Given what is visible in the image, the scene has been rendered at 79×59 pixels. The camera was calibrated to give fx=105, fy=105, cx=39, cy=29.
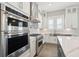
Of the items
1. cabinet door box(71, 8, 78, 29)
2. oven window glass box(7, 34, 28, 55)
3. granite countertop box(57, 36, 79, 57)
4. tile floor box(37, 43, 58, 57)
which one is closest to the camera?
granite countertop box(57, 36, 79, 57)

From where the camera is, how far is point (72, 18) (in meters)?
6.13

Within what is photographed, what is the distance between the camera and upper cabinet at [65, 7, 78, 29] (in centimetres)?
601

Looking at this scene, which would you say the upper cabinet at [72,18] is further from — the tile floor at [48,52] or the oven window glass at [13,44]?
the oven window glass at [13,44]

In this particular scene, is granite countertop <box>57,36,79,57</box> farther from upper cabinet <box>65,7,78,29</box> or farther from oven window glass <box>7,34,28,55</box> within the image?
upper cabinet <box>65,7,78,29</box>

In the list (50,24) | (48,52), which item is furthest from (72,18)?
(48,52)

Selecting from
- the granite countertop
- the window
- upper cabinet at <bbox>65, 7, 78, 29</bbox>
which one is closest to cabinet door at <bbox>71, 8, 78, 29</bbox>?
upper cabinet at <bbox>65, 7, 78, 29</bbox>

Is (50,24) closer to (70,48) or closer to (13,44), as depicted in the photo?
(13,44)

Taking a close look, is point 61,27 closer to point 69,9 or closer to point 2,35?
point 69,9

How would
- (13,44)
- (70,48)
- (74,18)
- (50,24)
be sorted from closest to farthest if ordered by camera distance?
(70,48)
(13,44)
(74,18)
(50,24)

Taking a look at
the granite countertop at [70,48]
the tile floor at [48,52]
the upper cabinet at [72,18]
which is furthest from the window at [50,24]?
the granite countertop at [70,48]

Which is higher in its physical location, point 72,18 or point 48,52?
point 72,18

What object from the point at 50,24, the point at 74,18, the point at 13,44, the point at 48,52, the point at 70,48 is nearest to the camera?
the point at 70,48

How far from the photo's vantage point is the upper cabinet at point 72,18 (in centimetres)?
601

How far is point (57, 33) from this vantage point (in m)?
7.36
